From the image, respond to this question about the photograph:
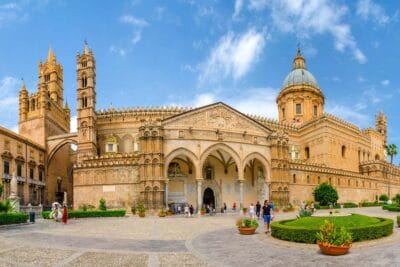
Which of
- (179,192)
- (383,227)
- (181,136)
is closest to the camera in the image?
(383,227)

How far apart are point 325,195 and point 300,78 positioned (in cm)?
2655

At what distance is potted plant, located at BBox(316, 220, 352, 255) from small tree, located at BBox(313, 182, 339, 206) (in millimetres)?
38523

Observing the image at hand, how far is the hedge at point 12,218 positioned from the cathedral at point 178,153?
9.13 metres

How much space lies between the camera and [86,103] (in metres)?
48.6

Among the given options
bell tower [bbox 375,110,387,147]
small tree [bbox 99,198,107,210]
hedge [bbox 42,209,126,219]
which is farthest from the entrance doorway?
bell tower [bbox 375,110,387,147]

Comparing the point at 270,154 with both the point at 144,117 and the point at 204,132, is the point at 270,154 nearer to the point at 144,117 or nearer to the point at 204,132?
the point at 204,132

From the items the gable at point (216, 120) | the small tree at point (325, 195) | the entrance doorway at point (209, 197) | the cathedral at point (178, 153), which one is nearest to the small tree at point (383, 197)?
the cathedral at point (178, 153)

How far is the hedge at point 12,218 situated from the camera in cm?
2445

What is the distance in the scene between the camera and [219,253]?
14.2m

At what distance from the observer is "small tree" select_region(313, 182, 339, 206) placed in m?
50.1

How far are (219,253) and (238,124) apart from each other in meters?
31.0

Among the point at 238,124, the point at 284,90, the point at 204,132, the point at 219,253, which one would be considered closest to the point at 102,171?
the point at 204,132

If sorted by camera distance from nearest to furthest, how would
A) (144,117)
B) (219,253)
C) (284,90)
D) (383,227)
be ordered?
1. (219,253)
2. (383,227)
3. (144,117)
4. (284,90)

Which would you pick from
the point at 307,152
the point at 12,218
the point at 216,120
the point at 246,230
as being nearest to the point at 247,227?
the point at 246,230
